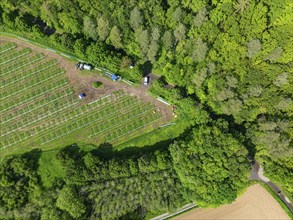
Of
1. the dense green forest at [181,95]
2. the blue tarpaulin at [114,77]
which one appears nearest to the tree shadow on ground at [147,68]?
the dense green forest at [181,95]

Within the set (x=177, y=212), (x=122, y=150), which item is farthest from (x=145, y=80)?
(x=177, y=212)

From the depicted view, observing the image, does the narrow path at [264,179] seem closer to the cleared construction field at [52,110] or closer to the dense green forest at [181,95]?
the dense green forest at [181,95]

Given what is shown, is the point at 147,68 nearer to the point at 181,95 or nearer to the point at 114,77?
the point at 114,77

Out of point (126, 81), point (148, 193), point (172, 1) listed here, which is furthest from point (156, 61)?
point (148, 193)

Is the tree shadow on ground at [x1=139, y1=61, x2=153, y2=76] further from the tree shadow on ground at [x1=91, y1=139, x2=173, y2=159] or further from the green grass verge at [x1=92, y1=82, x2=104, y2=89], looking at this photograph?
the tree shadow on ground at [x1=91, y1=139, x2=173, y2=159]

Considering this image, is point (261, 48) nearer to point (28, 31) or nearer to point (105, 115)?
point (105, 115)

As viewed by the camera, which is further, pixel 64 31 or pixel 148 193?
pixel 64 31
